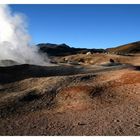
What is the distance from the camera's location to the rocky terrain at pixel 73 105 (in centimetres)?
1641

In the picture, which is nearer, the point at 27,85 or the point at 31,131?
the point at 31,131

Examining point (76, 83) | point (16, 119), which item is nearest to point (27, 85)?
point (76, 83)

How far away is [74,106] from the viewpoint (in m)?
20.2

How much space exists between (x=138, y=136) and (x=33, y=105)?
8195 mm

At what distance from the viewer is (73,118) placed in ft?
59.0

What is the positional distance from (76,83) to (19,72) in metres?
9.29

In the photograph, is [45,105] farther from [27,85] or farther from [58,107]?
[27,85]

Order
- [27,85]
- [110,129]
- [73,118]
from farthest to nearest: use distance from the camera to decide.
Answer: [27,85] < [73,118] < [110,129]

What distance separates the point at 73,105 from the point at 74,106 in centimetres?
21

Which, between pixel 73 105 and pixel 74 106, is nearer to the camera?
pixel 74 106

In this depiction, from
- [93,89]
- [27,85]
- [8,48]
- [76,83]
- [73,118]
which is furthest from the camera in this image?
[8,48]

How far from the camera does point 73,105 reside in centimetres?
2038

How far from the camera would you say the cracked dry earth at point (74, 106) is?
1644 centimetres

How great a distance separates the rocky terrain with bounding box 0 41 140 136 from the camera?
53.8 feet
